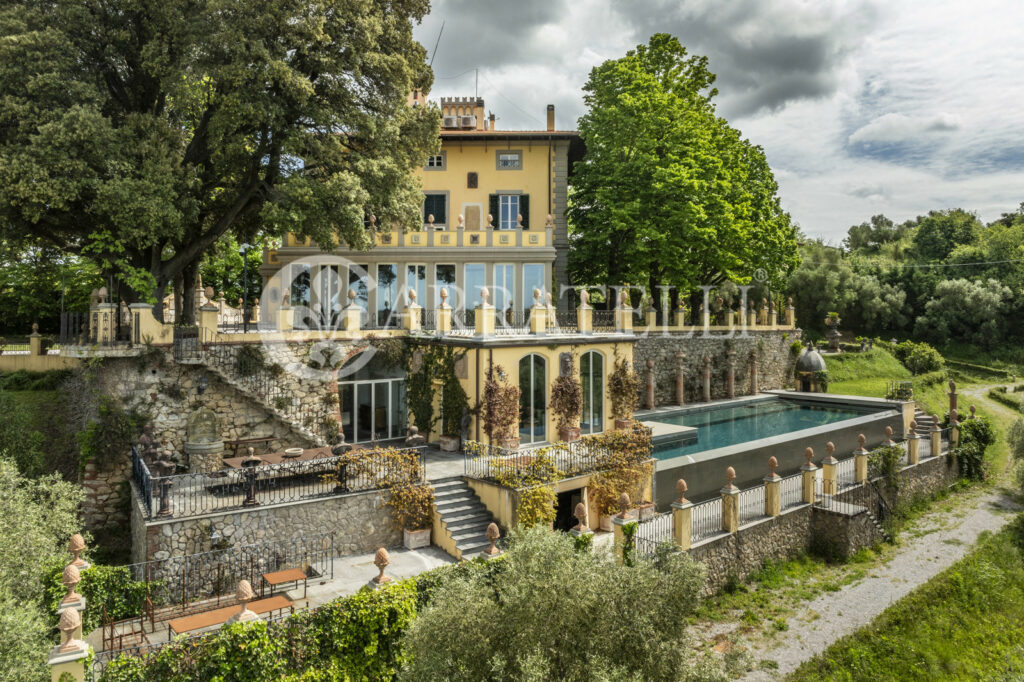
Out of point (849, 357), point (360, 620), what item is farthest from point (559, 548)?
point (849, 357)

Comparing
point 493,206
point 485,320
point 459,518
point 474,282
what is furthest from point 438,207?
point 459,518

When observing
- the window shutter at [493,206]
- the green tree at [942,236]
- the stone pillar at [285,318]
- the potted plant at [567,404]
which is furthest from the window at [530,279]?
the green tree at [942,236]

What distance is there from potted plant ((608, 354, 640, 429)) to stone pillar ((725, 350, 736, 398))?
12949 mm

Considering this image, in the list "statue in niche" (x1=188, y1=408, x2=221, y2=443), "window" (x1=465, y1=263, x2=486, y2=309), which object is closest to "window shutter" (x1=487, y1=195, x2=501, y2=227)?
"window" (x1=465, y1=263, x2=486, y2=309)

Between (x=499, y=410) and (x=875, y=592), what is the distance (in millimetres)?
10372

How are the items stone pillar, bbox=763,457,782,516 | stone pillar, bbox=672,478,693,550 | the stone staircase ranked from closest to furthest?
Result: 1. the stone staircase
2. stone pillar, bbox=672,478,693,550
3. stone pillar, bbox=763,457,782,516

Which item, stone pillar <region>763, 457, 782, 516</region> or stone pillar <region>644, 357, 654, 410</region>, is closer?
stone pillar <region>763, 457, 782, 516</region>

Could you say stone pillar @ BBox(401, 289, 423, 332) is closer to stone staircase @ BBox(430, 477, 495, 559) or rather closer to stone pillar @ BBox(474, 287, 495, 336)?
stone pillar @ BBox(474, 287, 495, 336)

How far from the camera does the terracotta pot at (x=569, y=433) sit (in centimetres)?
1742

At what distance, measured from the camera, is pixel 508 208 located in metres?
25.0

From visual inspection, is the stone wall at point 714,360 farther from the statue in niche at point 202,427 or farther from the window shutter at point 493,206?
the statue in niche at point 202,427

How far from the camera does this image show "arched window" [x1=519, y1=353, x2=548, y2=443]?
1697 centimetres

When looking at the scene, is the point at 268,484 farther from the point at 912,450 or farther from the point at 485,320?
the point at 912,450

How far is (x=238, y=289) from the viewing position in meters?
31.4
